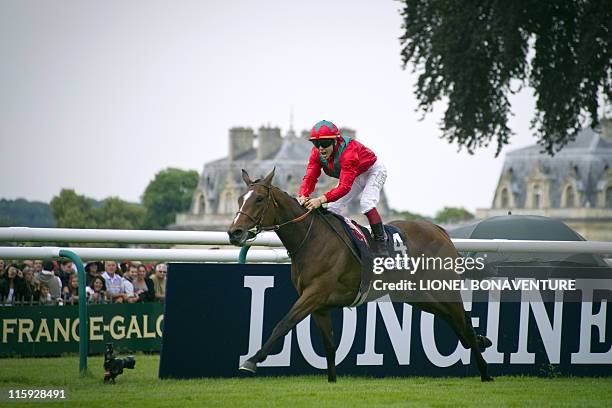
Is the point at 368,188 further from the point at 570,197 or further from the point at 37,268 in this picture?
the point at 570,197

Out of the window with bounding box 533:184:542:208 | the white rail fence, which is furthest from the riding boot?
the window with bounding box 533:184:542:208

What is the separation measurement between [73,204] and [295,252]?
108263 millimetres

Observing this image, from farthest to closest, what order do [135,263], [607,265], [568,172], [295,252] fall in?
[568,172]
[135,263]
[607,265]
[295,252]

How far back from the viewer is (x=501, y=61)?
29.5 metres

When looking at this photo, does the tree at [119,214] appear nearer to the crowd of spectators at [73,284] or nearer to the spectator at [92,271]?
the crowd of spectators at [73,284]

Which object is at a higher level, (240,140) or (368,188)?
(240,140)

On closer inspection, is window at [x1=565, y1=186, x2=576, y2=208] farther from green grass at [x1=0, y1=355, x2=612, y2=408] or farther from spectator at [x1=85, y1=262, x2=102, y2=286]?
green grass at [x1=0, y1=355, x2=612, y2=408]

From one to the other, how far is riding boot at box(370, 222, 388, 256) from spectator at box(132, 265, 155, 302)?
4.46m

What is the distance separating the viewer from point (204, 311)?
1108 centimetres

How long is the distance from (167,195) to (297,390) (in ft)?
437

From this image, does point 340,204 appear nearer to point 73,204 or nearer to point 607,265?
point 607,265

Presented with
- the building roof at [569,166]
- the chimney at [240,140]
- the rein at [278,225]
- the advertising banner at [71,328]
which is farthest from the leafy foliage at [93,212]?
the rein at [278,225]

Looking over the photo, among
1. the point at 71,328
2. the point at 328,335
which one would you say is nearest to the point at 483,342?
the point at 328,335

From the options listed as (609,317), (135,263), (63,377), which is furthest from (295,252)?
(135,263)
